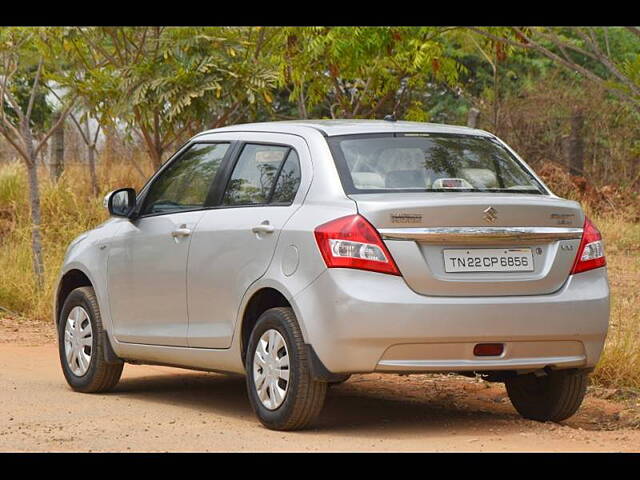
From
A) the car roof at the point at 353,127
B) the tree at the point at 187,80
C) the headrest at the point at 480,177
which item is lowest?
the headrest at the point at 480,177

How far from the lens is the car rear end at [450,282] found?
24.0 ft

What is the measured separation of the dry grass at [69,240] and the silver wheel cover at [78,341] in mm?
3524

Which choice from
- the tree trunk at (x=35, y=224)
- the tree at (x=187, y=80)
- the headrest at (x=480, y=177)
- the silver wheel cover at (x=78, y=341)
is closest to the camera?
the headrest at (x=480, y=177)

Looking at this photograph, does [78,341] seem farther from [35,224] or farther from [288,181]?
[35,224]

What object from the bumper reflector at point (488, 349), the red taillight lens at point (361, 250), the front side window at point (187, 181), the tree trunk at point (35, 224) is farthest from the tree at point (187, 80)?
the bumper reflector at point (488, 349)

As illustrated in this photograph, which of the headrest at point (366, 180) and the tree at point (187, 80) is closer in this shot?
the headrest at point (366, 180)

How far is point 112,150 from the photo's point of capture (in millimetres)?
24469

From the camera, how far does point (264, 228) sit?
792 centimetres

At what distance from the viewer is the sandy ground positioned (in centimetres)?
Answer: 739

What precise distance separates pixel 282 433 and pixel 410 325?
983mm

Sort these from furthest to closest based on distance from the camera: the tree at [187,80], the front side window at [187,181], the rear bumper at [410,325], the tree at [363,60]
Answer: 1. the tree at [187,80]
2. the tree at [363,60]
3. the front side window at [187,181]
4. the rear bumper at [410,325]

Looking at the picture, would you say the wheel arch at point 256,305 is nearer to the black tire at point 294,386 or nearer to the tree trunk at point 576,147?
the black tire at point 294,386
